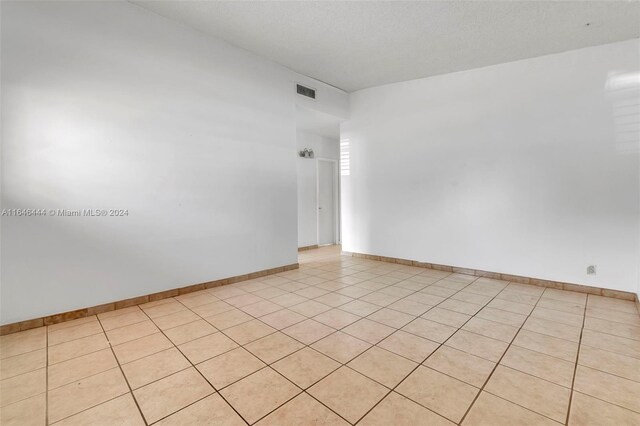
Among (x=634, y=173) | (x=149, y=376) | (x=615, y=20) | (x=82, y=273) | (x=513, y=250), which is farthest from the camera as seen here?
(x=513, y=250)

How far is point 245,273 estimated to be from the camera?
14.0 feet

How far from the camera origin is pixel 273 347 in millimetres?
2316

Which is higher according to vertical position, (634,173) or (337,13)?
(337,13)

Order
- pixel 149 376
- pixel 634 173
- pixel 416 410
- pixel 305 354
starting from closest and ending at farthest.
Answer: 1. pixel 416 410
2. pixel 149 376
3. pixel 305 354
4. pixel 634 173

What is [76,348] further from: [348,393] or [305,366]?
[348,393]

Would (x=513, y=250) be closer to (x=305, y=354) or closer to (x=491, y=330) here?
(x=491, y=330)

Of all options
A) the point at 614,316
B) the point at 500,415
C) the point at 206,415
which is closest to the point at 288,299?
the point at 206,415

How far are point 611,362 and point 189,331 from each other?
340cm

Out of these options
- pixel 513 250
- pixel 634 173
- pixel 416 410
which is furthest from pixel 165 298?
pixel 634 173

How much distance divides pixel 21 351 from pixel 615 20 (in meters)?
6.65

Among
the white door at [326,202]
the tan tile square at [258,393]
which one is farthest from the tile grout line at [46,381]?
the white door at [326,202]

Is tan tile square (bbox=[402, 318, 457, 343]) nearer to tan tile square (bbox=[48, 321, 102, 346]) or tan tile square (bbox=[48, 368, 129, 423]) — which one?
tan tile square (bbox=[48, 368, 129, 423])

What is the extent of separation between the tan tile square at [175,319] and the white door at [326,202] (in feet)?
15.4

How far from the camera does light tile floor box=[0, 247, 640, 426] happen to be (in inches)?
63.4
